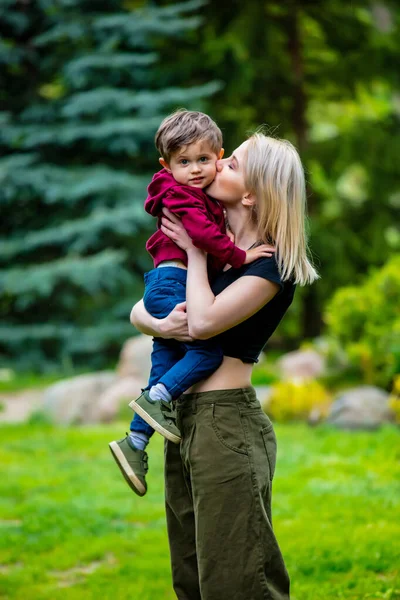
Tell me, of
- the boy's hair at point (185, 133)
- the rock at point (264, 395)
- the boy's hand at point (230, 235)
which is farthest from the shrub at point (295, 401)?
the boy's hair at point (185, 133)

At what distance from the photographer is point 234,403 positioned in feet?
8.28

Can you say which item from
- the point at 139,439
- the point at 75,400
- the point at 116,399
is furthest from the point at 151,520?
the point at 75,400

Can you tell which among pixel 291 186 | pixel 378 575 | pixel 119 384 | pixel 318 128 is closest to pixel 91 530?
pixel 378 575

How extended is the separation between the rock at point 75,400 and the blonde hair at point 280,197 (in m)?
6.38

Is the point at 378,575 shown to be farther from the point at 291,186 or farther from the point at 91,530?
the point at 291,186

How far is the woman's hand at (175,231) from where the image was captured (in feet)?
8.42

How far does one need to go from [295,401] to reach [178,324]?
5.42 m

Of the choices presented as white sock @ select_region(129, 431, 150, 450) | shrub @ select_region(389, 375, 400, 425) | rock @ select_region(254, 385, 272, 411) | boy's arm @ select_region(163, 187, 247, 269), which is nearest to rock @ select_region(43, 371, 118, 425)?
rock @ select_region(254, 385, 272, 411)

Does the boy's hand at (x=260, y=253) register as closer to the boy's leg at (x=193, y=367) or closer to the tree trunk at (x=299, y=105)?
the boy's leg at (x=193, y=367)

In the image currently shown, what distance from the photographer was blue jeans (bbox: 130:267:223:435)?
2.51m

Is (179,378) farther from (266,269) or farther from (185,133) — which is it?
(185,133)

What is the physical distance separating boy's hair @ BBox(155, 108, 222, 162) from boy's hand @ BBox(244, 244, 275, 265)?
1.30 feet

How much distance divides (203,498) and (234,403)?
0.31 m

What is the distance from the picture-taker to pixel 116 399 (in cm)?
846
